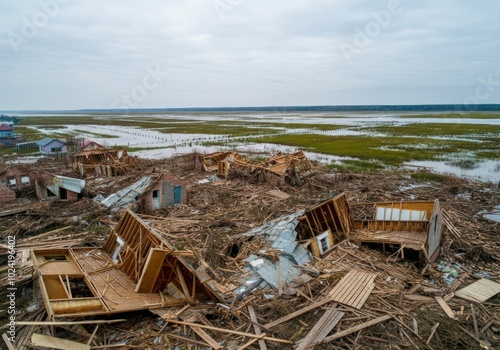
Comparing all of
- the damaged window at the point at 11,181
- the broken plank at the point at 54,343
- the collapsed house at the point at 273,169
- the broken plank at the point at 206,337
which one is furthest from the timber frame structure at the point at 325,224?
the damaged window at the point at 11,181

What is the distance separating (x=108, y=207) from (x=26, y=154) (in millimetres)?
35113

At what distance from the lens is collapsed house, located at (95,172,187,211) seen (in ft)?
64.8

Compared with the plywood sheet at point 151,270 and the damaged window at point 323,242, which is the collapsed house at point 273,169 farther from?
the plywood sheet at point 151,270

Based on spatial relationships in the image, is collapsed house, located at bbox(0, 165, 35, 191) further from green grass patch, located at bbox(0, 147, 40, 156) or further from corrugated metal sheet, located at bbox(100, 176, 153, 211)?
green grass patch, located at bbox(0, 147, 40, 156)

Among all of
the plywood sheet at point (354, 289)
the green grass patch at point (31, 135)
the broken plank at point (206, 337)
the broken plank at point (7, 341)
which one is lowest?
the green grass patch at point (31, 135)

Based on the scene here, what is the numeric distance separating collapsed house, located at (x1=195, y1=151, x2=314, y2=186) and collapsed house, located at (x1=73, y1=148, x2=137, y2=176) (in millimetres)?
6997

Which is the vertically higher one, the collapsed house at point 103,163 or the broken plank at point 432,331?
the collapsed house at point 103,163

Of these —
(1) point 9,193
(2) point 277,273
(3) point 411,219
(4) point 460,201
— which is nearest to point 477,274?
(3) point 411,219

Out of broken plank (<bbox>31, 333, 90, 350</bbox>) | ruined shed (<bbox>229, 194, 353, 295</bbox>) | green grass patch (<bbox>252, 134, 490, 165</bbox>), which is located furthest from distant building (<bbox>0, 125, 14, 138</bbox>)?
broken plank (<bbox>31, 333, 90, 350</bbox>)

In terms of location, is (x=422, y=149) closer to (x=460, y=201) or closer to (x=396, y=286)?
(x=460, y=201)

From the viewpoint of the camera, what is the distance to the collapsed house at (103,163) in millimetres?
29828

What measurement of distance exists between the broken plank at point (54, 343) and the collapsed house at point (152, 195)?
11877 mm

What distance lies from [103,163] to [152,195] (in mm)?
14040

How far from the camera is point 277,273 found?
11820mm
